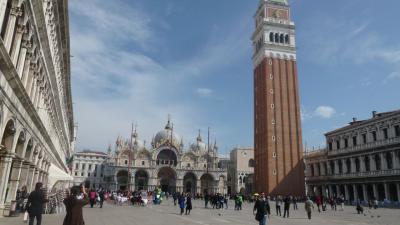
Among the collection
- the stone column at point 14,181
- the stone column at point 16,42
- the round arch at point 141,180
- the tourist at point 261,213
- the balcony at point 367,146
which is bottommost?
the tourist at point 261,213

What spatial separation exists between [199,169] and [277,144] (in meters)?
20.3

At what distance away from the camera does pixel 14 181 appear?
14312 mm

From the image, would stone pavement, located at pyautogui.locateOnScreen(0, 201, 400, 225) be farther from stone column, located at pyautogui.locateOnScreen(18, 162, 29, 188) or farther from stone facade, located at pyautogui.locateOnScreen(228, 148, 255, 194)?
stone facade, located at pyautogui.locateOnScreen(228, 148, 255, 194)

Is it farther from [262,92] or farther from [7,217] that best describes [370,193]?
[7,217]

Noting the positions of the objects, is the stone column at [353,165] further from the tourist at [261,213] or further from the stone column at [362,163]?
the tourist at [261,213]

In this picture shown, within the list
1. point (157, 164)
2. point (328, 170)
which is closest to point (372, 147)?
point (328, 170)

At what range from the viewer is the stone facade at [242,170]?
74.4 meters

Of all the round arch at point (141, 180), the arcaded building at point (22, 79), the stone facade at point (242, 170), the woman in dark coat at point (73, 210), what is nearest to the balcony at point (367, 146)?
the stone facade at point (242, 170)

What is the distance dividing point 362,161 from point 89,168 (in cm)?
6189

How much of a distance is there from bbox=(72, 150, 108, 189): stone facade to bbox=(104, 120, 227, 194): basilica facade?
43.7 feet

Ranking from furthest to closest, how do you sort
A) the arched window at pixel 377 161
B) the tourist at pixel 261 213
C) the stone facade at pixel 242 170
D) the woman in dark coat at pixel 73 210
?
the stone facade at pixel 242 170 < the arched window at pixel 377 161 < the tourist at pixel 261 213 < the woman in dark coat at pixel 73 210

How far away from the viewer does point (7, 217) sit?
13.8 metres

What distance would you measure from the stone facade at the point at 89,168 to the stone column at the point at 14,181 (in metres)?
69.9

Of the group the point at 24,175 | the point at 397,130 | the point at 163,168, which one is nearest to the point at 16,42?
the point at 24,175
